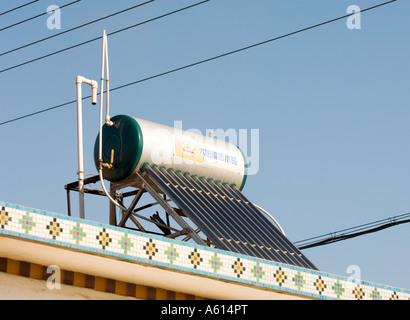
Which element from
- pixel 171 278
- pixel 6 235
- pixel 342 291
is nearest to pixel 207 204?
pixel 342 291

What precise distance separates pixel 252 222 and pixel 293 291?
398 centimetres

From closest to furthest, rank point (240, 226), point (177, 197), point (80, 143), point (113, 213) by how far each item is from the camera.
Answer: point (80, 143) < point (240, 226) < point (177, 197) < point (113, 213)

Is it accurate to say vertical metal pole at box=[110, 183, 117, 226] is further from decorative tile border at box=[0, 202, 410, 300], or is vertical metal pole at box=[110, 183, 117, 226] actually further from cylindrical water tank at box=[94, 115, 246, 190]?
decorative tile border at box=[0, 202, 410, 300]

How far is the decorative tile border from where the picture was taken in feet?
30.9

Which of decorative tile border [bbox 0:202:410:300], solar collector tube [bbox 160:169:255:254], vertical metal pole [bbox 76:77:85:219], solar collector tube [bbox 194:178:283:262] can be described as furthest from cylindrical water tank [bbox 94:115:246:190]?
decorative tile border [bbox 0:202:410:300]

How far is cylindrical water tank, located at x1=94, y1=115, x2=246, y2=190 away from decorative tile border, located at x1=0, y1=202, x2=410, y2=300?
6221 millimetres

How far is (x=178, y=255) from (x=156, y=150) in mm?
7293

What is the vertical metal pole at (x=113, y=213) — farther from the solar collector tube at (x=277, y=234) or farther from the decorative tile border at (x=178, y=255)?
the decorative tile border at (x=178, y=255)

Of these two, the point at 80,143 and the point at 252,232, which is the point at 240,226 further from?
the point at 80,143

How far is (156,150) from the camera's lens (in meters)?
18.0

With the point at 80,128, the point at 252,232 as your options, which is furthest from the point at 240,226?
the point at 80,128

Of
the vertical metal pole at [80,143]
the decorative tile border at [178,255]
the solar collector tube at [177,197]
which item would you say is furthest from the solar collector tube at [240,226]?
the vertical metal pole at [80,143]

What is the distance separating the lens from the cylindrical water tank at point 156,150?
701 inches

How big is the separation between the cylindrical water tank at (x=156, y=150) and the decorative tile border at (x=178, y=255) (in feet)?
20.4
